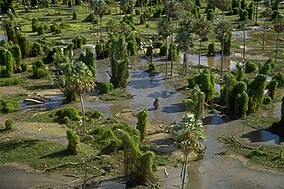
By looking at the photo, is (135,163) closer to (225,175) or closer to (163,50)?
(225,175)

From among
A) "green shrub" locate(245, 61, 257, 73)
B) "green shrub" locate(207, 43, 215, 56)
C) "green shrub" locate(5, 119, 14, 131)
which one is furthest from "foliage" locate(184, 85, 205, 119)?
"green shrub" locate(207, 43, 215, 56)

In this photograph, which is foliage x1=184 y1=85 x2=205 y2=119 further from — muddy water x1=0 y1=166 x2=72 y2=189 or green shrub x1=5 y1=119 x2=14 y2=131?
green shrub x1=5 y1=119 x2=14 y2=131

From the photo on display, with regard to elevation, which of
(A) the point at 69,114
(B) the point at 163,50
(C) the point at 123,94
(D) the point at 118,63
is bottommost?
(A) the point at 69,114

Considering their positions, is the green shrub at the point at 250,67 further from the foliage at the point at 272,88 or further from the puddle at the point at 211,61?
the foliage at the point at 272,88

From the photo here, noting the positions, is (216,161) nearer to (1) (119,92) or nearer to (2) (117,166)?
(2) (117,166)

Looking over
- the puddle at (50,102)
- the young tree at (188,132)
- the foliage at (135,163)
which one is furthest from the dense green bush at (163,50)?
the young tree at (188,132)

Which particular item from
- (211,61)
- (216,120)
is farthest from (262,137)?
(211,61)

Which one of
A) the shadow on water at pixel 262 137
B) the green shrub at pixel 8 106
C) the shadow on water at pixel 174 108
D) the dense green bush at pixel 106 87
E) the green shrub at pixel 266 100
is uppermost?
the dense green bush at pixel 106 87
